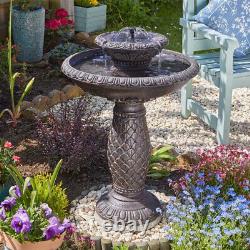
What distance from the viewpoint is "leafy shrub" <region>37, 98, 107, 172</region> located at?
4211mm

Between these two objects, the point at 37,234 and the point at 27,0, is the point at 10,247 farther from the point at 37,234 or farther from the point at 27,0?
the point at 27,0

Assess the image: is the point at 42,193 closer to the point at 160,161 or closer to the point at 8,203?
the point at 8,203

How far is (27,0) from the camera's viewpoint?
682 centimetres

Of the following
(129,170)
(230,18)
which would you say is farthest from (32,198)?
(230,18)

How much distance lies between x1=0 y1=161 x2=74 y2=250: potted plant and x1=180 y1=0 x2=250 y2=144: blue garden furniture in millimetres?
1853

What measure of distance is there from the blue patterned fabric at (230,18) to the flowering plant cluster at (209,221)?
1.84 meters

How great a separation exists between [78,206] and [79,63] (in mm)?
955

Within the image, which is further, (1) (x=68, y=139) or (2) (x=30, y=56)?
(2) (x=30, y=56)

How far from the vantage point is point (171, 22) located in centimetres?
903

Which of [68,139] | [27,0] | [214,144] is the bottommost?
[214,144]

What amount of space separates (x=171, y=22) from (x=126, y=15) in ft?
2.32

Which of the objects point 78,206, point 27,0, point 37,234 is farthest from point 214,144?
point 27,0

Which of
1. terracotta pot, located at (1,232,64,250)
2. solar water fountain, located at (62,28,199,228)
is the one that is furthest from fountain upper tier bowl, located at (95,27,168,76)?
terracotta pot, located at (1,232,64,250)

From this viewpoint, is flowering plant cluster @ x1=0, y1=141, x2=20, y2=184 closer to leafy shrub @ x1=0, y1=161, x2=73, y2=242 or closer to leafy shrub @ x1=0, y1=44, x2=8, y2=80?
leafy shrub @ x1=0, y1=161, x2=73, y2=242
